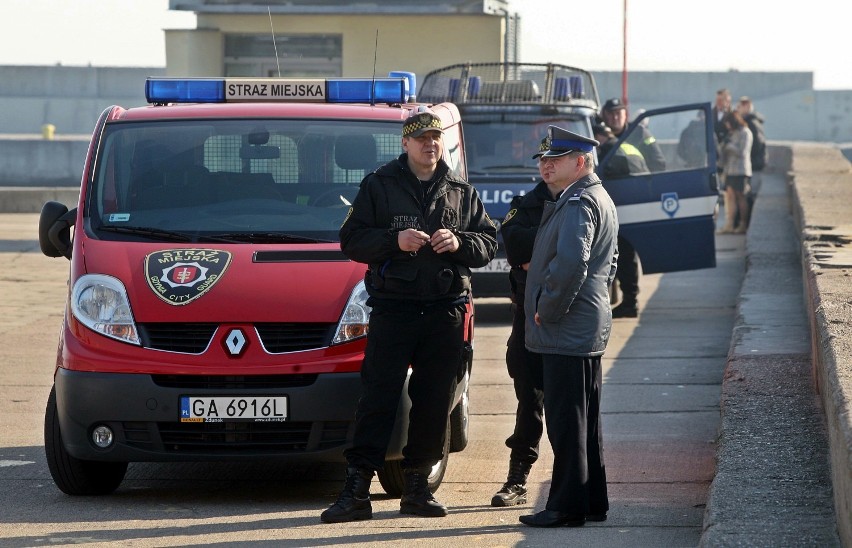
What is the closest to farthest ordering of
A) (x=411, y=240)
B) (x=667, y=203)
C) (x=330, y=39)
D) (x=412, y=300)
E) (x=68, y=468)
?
1. (x=411, y=240)
2. (x=412, y=300)
3. (x=68, y=468)
4. (x=667, y=203)
5. (x=330, y=39)

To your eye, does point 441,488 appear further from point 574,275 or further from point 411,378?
point 574,275

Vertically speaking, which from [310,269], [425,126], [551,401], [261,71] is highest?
[261,71]

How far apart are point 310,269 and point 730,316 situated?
25.1 ft

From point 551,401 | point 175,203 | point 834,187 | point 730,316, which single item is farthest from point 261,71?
point 551,401

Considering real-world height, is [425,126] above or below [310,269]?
above

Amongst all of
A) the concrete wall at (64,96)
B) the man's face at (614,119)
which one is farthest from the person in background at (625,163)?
the concrete wall at (64,96)

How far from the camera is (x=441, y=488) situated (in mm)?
7145

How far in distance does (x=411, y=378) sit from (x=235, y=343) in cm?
77

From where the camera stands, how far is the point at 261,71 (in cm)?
2134

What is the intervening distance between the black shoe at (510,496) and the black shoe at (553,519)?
1.28 ft

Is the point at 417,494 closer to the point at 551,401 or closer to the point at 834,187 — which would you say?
the point at 551,401

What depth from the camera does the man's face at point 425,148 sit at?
639cm

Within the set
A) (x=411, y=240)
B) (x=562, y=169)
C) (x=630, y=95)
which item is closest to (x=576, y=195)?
(x=562, y=169)

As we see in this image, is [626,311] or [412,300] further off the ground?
[412,300]
